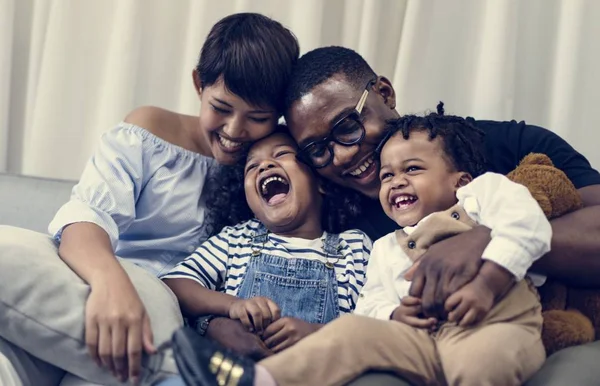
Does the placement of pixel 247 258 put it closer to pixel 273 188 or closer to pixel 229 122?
pixel 273 188

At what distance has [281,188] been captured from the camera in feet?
5.05

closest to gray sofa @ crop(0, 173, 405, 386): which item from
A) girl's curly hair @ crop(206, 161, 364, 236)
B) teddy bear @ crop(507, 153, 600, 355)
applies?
girl's curly hair @ crop(206, 161, 364, 236)

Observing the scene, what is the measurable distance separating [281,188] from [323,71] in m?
0.25

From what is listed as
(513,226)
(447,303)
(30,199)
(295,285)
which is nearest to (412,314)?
(447,303)

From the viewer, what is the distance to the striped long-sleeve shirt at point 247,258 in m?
1.44

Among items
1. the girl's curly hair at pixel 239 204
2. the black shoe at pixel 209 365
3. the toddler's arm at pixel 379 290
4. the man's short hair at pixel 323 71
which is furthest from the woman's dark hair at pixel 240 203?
the black shoe at pixel 209 365

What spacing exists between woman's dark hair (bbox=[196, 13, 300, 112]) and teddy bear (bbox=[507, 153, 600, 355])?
0.52 meters

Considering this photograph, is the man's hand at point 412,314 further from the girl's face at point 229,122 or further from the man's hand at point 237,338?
the girl's face at point 229,122

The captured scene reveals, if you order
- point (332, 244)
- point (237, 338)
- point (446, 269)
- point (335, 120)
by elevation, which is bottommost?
point (237, 338)

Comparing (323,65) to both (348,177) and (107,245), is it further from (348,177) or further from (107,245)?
(107,245)

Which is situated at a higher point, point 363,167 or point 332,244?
point 363,167

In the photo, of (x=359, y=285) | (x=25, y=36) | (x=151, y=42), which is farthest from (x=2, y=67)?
(x=359, y=285)

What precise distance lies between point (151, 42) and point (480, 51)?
90cm

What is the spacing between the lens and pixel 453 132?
1.38m
